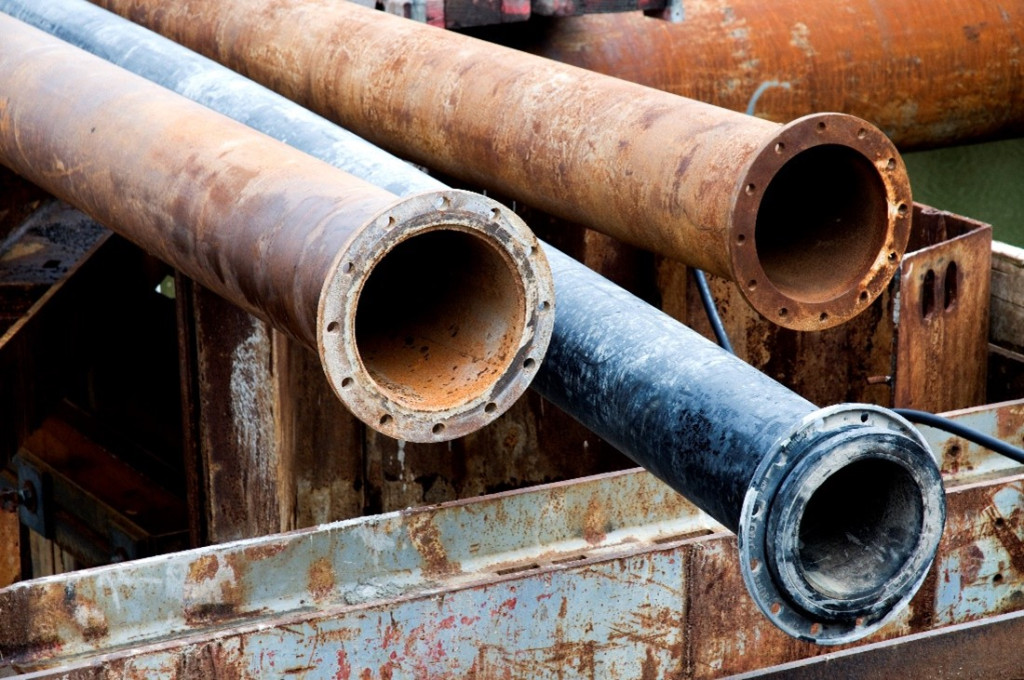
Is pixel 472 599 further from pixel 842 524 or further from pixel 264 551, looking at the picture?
pixel 842 524

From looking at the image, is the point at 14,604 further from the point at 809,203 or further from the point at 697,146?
the point at 809,203

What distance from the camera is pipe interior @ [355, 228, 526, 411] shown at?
2170 mm

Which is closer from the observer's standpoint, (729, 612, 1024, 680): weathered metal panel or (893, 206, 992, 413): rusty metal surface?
(729, 612, 1024, 680): weathered metal panel

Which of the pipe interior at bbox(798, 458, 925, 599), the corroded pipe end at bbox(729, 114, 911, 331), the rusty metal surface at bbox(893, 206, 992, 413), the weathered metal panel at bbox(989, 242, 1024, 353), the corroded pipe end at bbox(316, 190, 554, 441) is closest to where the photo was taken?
the corroded pipe end at bbox(316, 190, 554, 441)

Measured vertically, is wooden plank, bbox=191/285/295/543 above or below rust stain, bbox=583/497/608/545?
above

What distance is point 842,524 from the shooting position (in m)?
2.23

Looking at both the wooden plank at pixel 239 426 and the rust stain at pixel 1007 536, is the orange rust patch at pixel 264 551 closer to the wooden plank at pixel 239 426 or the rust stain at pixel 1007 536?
the wooden plank at pixel 239 426

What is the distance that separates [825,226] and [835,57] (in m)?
2.42

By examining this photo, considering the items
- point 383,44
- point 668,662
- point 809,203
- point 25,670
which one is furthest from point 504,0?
point 25,670

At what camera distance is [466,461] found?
13.3ft

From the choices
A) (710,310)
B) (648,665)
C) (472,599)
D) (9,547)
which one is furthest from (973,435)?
(9,547)

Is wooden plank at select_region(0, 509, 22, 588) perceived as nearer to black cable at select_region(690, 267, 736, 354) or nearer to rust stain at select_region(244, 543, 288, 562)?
rust stain at select_region(244, 543, 288, 562)

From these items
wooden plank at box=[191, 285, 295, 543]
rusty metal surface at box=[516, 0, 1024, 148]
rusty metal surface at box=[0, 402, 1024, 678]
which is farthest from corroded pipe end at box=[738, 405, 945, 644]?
rusty metal surface at box=[516, 0, 1024, 148]

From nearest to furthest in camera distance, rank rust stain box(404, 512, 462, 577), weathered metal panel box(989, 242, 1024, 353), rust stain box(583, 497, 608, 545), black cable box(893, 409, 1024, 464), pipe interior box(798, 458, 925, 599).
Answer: pipe interior box(798, 458, 925, 599), black cable box(893, 409, 1024, 464), rust stain box(404, 512, 462, 577), rust stain box(583, 497, 608, 545), weathered metal panel box(989, 242, 1024, 353)
